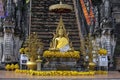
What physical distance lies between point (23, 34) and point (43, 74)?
845cm

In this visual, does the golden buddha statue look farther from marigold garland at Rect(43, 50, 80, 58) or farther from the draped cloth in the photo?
marigold garland at Rect(43, 50, 80, 58)

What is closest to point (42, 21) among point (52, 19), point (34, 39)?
point (52, 19)

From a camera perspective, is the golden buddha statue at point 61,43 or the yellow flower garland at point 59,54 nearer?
the yellow flower garland at point 59,54

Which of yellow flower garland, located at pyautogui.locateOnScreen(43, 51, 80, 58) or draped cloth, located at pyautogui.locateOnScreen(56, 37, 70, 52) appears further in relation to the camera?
draped cloth, located at pyautogui.locateOnScreen(56, 37, 70, 52)

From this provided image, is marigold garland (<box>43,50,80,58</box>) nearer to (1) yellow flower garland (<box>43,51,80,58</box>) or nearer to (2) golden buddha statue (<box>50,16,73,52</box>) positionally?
(1) yellow flower garland (<box>43,51,80,58</box>)

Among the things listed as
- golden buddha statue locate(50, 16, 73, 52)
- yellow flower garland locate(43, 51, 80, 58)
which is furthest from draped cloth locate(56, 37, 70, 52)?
yellow flower garland locate(43, 51, 80, 58)

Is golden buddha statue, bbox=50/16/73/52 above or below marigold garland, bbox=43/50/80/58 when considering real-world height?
above

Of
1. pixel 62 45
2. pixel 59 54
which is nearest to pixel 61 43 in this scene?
pixel 62 45

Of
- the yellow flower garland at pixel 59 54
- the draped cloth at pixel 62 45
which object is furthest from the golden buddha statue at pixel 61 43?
the yellow flower garland at pixel 59 54

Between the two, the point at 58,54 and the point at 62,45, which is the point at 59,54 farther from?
the point at 62,45

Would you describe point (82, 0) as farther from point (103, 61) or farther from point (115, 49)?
point (103, 61)

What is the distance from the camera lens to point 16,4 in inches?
1040

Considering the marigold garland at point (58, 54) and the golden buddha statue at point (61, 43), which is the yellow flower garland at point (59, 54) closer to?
the marigold garland at point (58, 54)

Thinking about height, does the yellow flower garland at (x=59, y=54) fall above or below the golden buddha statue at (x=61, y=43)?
below
